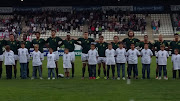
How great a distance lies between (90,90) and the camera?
1388 centimetres

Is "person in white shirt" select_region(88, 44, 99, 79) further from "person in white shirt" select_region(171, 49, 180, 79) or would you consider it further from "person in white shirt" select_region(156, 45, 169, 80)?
"person in white shirt" select_region(171, 49, 180, 79)

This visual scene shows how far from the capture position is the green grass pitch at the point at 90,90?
1226 centimetres

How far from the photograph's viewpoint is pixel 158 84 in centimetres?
1552

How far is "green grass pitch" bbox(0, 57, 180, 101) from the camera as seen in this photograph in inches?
483

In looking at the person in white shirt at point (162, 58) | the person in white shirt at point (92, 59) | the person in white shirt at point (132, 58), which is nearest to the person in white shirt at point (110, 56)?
the person in white shirt at point (92, 59)

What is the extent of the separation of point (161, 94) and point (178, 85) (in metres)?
2.50

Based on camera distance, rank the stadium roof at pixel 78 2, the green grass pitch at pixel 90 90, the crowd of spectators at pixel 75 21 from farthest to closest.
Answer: the stadium roof at pixel 78 2, the crowd of spectators at pixel 75 21, the green grass pitch at pixel 90 90

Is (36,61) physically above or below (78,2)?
below

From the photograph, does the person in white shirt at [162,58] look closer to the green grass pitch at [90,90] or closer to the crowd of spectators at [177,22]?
the green grass pitch at [90,90]

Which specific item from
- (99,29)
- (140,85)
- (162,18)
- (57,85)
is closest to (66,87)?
(57,85)

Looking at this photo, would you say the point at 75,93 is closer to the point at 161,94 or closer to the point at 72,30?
the point at 161,94

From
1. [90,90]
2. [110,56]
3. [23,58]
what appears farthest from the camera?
[23,58]

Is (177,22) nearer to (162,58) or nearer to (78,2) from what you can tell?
(78,2)

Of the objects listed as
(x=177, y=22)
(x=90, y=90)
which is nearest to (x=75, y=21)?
(x=177, y=22)
